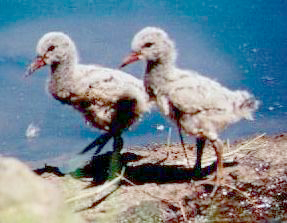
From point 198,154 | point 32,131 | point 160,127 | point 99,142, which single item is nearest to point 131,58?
point 198,154

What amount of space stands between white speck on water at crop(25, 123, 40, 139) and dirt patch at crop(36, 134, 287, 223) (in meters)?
0.43

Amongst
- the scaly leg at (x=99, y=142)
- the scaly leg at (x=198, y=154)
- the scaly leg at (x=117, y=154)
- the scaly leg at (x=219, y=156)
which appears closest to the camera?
the scaly leg at (x=219, y=156)

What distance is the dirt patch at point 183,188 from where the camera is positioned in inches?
158

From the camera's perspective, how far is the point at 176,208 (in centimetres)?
409

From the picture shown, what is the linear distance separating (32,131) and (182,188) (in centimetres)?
132

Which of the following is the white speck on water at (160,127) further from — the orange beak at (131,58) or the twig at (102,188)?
the orange beak at (131,58)

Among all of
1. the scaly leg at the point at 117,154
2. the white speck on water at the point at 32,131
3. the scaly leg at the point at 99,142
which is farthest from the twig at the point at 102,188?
the white speck on water at the point at 32,131

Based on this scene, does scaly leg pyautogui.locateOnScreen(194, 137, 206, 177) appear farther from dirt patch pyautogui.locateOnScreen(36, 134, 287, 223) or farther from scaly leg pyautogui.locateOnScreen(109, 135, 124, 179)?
scaly leg pyautogui.locateOnScreen(109, 135, 124, 179)

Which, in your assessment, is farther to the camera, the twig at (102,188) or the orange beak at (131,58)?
the orange beak at (131,58)

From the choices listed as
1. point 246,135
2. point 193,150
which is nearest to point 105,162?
point 193,150

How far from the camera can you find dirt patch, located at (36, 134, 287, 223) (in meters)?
4.00

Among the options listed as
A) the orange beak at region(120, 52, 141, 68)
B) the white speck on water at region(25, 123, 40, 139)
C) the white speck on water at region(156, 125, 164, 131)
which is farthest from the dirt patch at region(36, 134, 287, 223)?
the orange beak at region(120, 52, 141, 68)

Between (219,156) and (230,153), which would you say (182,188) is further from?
(230,153)

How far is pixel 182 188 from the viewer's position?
14.3 ft
